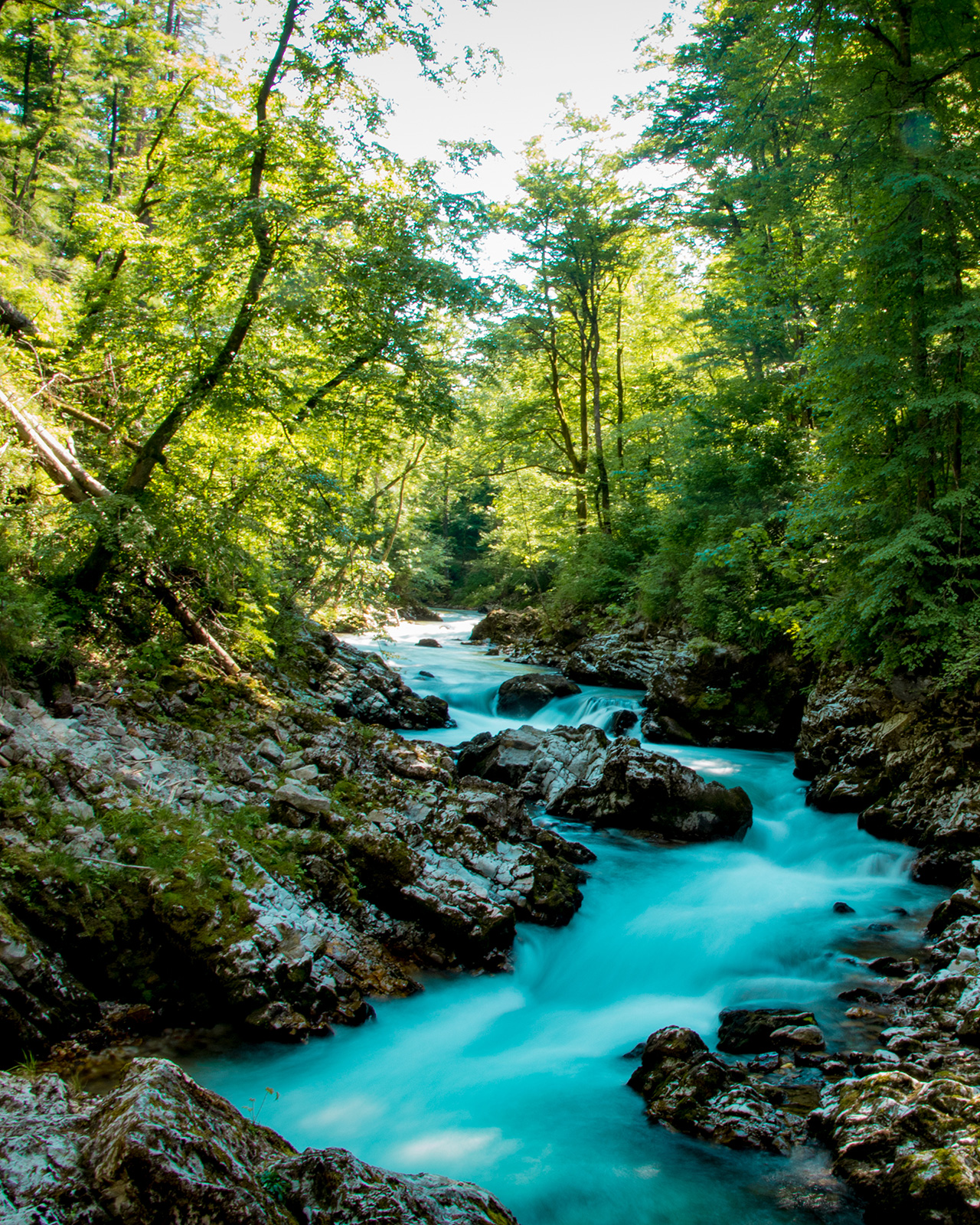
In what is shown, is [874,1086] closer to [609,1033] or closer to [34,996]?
[609,1033]

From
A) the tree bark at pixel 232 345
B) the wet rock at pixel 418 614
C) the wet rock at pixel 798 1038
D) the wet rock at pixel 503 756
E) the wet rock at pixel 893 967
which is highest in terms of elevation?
the tree bark at pixel 232 345

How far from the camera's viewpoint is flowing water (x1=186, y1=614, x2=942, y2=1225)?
162 inches

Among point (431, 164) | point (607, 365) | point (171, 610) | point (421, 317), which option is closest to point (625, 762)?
point (171, 610)

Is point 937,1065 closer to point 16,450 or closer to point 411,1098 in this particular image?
point 411,1098

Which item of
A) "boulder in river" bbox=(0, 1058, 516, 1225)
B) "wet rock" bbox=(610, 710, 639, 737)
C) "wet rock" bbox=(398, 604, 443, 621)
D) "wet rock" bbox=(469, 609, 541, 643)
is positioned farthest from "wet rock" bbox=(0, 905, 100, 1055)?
"wet rock" bbox=(398, 604, 443, 621)

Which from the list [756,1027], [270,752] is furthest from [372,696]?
[756,1027]

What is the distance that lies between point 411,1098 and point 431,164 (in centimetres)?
1142

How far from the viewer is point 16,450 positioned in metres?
7.43

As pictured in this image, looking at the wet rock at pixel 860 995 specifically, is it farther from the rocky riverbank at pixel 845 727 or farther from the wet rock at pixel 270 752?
the wet rock at pixel 270 752

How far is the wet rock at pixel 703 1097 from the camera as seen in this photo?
13.9 feet

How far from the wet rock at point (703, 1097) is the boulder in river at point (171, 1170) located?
222 cm

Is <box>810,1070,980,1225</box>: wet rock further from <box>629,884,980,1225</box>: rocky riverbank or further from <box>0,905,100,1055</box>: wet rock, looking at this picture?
<box>0,905,100,1055</box>: wet rock

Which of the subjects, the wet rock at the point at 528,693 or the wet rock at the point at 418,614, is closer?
the wet rock at the point at 528,693

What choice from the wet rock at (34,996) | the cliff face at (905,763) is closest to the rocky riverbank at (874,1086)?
the cliff face at (905,763)
